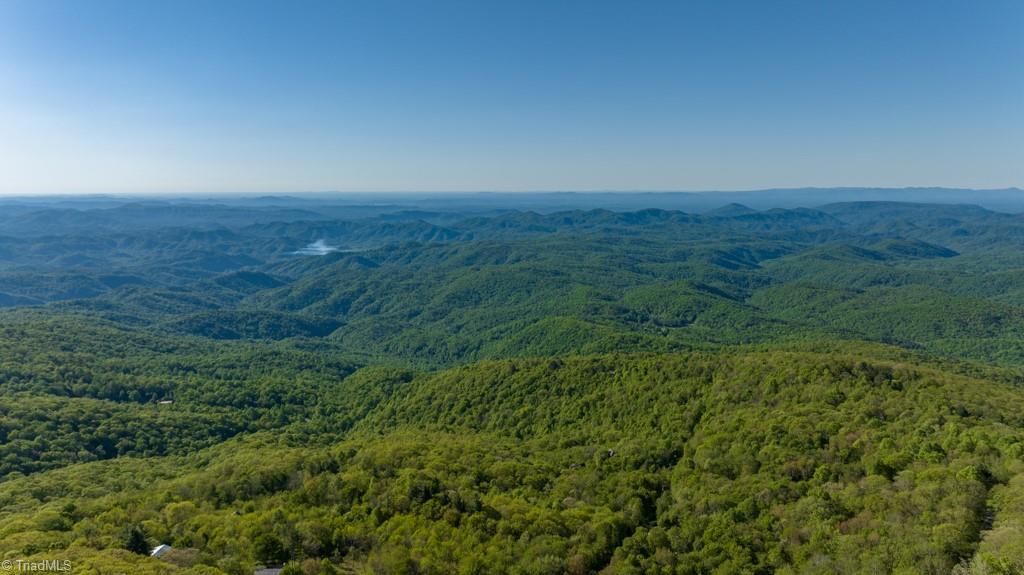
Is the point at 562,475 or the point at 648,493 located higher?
the point at 648,493

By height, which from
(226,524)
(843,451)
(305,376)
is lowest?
(305,376)

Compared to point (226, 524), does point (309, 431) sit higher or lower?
lower

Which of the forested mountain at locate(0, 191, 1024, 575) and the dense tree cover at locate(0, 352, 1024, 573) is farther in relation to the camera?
the forested mountain at locate(0, 191, 1024, 575)

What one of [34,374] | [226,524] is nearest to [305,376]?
[34,374]

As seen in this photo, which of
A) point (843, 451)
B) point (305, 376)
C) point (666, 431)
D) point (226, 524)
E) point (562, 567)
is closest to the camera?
point (562, 567)

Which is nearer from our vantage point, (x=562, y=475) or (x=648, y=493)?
(x=648, y=493)

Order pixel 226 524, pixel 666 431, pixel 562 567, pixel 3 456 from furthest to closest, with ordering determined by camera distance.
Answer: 1. pixel 3 456
2. pixel 666 431
3. pixel 226 524
4. pixel 562 567

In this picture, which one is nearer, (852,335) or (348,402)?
(348,402)

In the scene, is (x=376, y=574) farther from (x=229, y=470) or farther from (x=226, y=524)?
(x=229, y=470)

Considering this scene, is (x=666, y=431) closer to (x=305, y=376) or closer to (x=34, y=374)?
(x=305, y=376)

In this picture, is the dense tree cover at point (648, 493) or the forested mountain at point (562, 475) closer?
the dense tree cover at point (648, 493)
